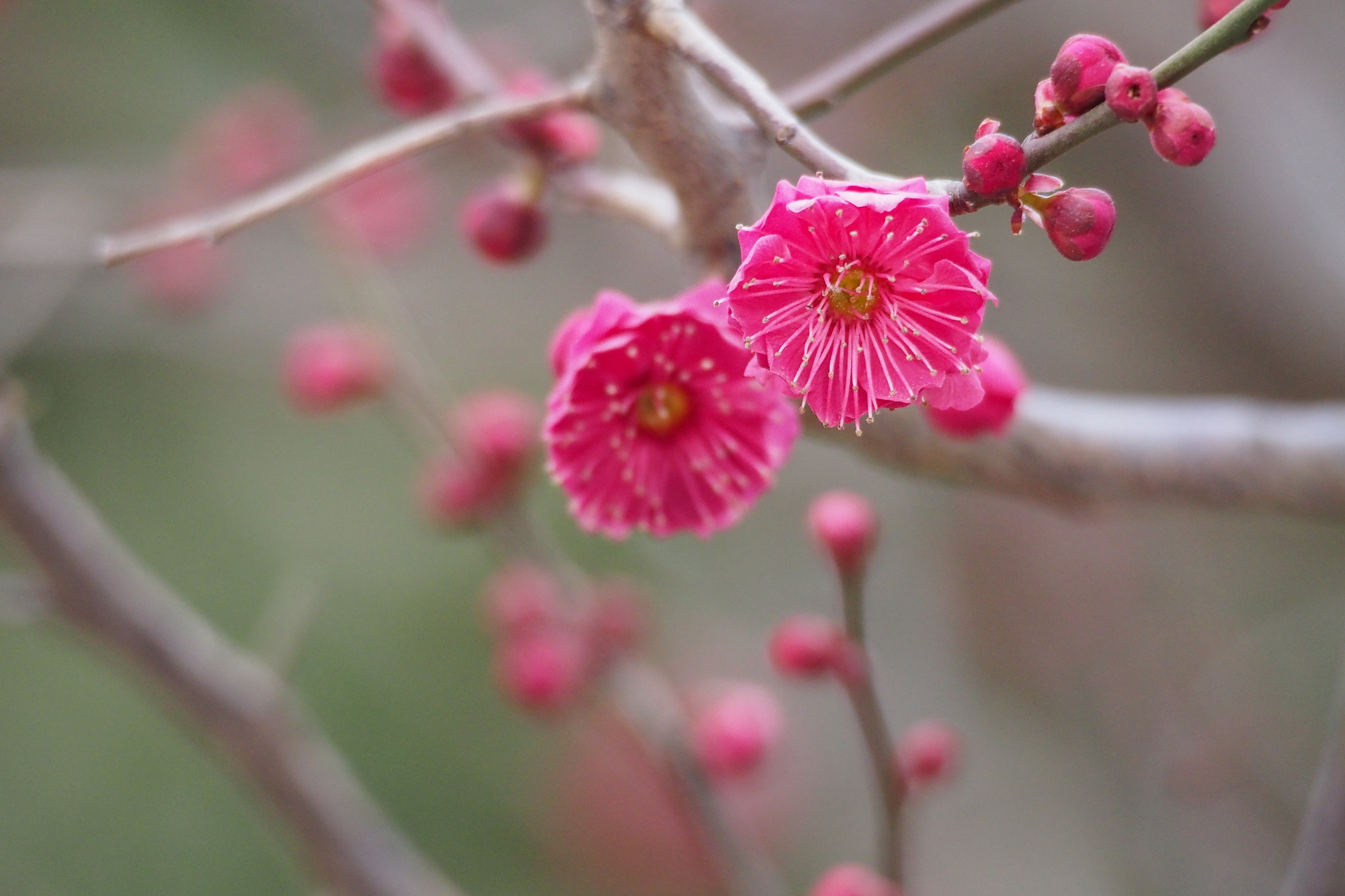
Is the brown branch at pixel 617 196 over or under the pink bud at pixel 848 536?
over

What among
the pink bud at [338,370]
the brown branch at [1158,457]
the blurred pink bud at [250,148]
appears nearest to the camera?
the brown branch at [1158,457]

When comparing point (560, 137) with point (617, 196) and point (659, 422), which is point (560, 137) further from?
point (659, 422)

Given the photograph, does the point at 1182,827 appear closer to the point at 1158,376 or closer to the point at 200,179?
the point at 1158,376

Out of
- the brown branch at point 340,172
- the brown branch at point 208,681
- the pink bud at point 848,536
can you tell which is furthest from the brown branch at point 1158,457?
the brown branch at point 208,681

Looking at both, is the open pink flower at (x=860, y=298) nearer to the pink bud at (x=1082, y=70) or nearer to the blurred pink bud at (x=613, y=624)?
the pink bud at (x=1082, y=70)

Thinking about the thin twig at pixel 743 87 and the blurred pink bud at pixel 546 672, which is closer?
the thin twig at pixel 743 87

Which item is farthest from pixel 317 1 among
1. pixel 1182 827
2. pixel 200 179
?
pixel 1182 827

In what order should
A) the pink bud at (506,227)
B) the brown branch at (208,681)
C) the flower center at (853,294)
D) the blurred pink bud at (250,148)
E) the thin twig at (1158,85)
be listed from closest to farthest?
the thin twig at (1158,85)
the flower center at (853,294)
the pink bud at (506,227)
the brown branch at (208,681)
the blurred pink bud at (250,148)
